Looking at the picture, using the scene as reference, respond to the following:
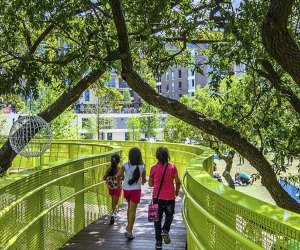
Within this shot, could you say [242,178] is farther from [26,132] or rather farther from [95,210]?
[95,210]

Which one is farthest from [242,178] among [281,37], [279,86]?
[281,37]

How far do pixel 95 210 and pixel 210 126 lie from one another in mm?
3026

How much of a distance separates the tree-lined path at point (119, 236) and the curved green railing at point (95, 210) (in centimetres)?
18

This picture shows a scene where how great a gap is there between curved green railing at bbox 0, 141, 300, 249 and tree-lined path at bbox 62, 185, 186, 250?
7.3 inches

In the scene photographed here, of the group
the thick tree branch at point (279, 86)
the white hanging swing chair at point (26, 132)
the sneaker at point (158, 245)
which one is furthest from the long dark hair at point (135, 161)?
the thick tree branch at point (279, 86)

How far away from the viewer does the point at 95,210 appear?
8875mm

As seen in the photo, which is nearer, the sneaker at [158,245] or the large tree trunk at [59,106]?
the sneaker at [158,245]

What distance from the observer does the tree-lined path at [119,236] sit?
706cm

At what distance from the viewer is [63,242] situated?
6.84m

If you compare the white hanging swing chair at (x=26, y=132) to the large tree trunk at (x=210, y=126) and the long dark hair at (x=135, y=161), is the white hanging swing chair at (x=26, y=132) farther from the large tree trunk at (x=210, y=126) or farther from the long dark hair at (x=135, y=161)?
the long dark hair at (x=135, y=161)

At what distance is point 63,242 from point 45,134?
12.7ft

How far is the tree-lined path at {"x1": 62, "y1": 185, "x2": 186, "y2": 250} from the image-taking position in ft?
→ 23.2

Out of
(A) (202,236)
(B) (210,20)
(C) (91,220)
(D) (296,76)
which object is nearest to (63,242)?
(C) (91,220)

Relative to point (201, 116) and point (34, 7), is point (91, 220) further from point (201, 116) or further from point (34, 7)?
point (34, 7)
